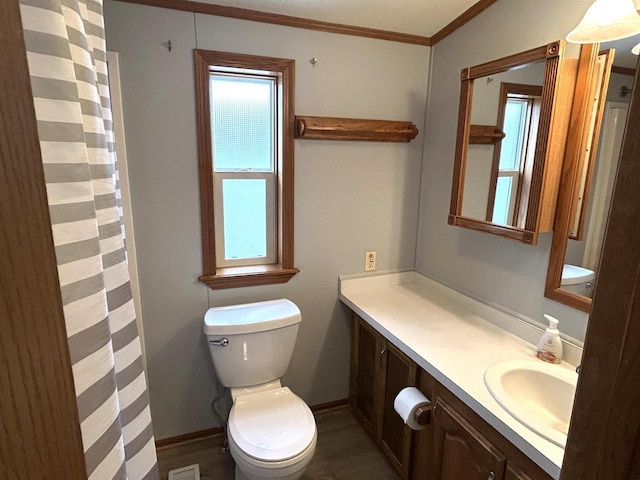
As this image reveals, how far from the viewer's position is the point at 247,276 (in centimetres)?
201

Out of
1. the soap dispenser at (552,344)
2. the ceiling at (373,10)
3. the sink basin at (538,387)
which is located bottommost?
the sink basin at (538,387)

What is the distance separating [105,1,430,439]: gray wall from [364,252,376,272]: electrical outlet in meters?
0.03

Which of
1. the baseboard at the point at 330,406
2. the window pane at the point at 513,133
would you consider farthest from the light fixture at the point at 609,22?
the baseboard at the point at 330,406

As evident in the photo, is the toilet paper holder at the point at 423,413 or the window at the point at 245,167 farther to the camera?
the window at the point at 245,167

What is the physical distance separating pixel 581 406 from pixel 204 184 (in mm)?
1698

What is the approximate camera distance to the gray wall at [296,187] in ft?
5.62

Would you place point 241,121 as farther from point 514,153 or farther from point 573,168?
point 573,168

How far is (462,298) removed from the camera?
204cm

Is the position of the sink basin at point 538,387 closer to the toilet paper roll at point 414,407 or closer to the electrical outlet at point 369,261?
the toilet paper roll at point 414,407

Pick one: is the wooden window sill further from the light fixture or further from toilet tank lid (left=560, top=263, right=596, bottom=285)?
the light fixture

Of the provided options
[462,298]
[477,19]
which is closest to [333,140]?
[477,19]

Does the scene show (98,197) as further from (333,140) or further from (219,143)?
(333,140)

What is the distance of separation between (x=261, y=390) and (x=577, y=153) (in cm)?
173

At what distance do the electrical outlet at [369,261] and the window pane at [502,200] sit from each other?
0.76 metres
